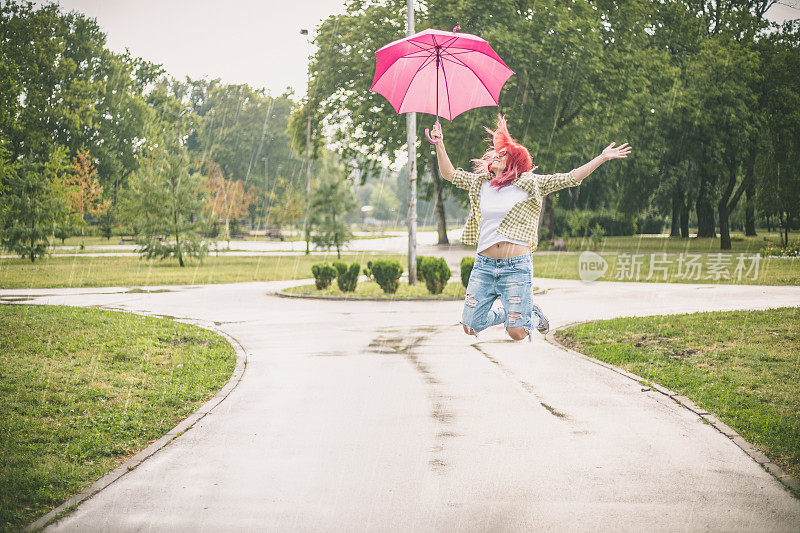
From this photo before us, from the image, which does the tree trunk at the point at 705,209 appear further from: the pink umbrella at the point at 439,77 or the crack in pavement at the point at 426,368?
the pink umbrella at the point at 439,77

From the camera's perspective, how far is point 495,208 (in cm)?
592

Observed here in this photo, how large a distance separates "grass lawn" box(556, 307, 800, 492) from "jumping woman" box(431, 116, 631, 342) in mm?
2418

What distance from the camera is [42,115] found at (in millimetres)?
59438

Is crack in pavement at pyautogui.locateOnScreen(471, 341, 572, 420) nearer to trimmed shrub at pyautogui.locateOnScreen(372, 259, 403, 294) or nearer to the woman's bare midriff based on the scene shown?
the woman's bare midriff

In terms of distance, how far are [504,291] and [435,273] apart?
1395 centimetres

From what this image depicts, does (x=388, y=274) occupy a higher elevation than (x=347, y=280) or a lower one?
higher

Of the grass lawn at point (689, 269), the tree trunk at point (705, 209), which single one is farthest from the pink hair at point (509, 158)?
the tree trunk at point (705, 209)

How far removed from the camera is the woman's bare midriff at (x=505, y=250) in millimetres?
6004

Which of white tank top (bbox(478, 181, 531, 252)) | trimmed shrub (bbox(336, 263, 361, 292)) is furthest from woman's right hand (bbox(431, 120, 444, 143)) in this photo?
trimmed shrub (bbox(336, 263, 361, 292))

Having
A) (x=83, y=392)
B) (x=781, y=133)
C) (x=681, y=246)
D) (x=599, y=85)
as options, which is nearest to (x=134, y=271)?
(x=599, y=85)

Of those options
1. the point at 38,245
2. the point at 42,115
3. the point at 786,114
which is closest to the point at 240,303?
the point at 38,245

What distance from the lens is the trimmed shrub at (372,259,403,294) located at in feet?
67.0

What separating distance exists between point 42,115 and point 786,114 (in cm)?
5425

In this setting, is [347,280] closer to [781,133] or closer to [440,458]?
[440,458]
